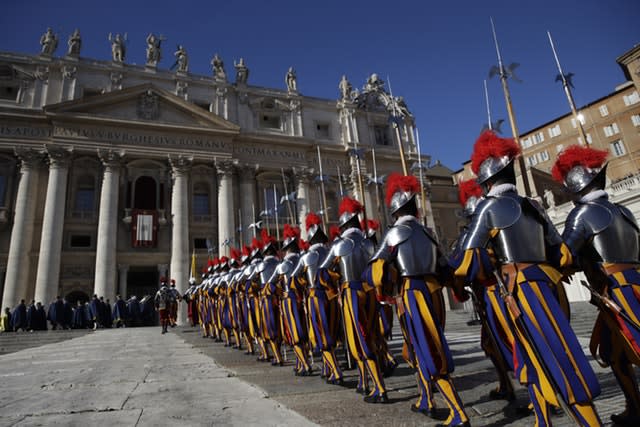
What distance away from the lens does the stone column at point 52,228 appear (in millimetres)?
21688

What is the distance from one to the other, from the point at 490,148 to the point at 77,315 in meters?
22.9

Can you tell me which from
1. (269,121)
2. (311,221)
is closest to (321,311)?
(311,221)

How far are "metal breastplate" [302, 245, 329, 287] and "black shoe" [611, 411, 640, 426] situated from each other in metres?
3.70

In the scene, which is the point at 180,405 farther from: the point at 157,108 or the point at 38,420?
the point at 157,108

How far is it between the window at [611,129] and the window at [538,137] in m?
6.65

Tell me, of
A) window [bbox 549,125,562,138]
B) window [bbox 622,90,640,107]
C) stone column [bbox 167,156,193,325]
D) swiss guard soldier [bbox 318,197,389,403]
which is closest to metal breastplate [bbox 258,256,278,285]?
swiss guard soldier [bbox 318,197,389,403]

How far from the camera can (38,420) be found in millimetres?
3307

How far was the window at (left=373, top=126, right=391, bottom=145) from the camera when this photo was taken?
123 ft

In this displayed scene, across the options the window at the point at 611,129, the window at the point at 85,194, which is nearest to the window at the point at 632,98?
the window at the point at 611,129

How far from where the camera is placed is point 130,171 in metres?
26.7

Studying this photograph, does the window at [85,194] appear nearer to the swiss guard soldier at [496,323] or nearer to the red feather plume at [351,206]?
the red feather plume at [351,206]

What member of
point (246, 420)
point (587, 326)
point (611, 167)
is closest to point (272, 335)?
point (246, 420)

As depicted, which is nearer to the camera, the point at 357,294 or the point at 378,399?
the point at 378,399

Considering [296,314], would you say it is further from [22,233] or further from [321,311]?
[22,233]
